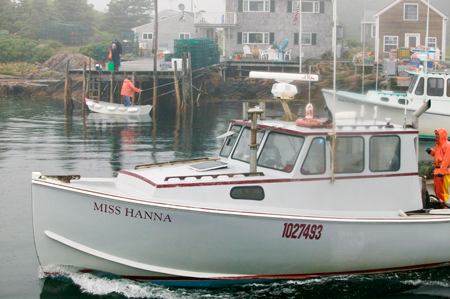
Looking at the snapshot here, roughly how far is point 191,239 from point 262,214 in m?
1.05

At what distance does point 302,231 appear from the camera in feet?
27.3

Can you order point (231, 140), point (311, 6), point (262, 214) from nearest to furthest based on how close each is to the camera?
point (262, 214), point (231, 140), point (311, 6)

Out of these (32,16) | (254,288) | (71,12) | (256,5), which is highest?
(71,12)

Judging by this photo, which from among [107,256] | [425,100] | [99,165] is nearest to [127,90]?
[99,165]

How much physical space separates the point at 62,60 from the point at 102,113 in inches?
879

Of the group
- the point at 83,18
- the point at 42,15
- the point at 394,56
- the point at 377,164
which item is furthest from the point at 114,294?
the point at 83,18

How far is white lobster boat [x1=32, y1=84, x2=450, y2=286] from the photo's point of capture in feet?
26.6

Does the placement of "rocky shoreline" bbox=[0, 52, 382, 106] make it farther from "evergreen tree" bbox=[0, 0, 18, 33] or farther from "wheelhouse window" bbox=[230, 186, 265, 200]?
"wheelhouse window" bbox=[230, 186, 265, 200]

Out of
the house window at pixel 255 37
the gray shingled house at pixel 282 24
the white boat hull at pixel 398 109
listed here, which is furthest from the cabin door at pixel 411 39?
the white boat hull at pixel 398 109

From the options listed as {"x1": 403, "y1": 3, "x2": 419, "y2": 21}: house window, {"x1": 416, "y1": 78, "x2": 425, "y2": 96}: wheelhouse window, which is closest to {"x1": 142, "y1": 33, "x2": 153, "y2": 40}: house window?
{"x1": 403, "y1": 3, "x2": 419, "y2": 21}: house window

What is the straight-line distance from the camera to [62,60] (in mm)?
52469

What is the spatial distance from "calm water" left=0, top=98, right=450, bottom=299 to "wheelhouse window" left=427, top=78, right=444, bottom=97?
881 centimetres

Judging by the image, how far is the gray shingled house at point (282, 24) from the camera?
5019cm

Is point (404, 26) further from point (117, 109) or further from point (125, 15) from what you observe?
point (125, 15)
